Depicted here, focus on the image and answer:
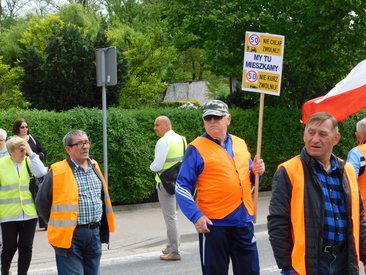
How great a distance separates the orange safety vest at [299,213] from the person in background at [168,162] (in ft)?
15.1

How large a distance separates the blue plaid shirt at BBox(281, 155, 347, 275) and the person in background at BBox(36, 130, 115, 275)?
7.30 ft

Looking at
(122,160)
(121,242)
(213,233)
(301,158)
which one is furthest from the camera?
(122,160)

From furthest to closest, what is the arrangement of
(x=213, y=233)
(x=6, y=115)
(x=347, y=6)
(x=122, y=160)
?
(x=347, y=6) → (x=122, y=160) → (x=6, y=115) → (x=213, y=233)

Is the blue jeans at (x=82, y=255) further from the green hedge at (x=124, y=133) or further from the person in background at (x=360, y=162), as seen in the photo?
the green hedge at (x=124, y=133)

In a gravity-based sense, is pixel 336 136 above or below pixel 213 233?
above

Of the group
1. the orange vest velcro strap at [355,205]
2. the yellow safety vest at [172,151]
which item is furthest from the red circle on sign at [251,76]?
the orange vest velcro strap at [355,205]

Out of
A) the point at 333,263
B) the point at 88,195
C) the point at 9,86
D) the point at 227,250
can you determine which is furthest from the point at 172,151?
the point at 9,86

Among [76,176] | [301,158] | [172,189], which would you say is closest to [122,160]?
[172,189]

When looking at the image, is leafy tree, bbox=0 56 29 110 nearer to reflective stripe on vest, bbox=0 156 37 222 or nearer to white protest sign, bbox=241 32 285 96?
reflective stripe on vest, bbox=0 156 37 222

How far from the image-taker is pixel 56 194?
19.4 ft

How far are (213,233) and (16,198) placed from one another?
2.71 m

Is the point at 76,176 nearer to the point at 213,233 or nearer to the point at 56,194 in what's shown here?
the point at 56,194

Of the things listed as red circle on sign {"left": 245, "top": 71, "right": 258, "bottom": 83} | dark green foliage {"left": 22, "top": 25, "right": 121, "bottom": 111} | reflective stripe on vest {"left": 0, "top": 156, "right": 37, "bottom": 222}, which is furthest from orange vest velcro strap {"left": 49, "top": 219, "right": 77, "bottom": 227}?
dark green foliage {"left": 22, "top": 25, "right": 121, "bottom": 111}

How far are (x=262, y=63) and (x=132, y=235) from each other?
4439 mm
